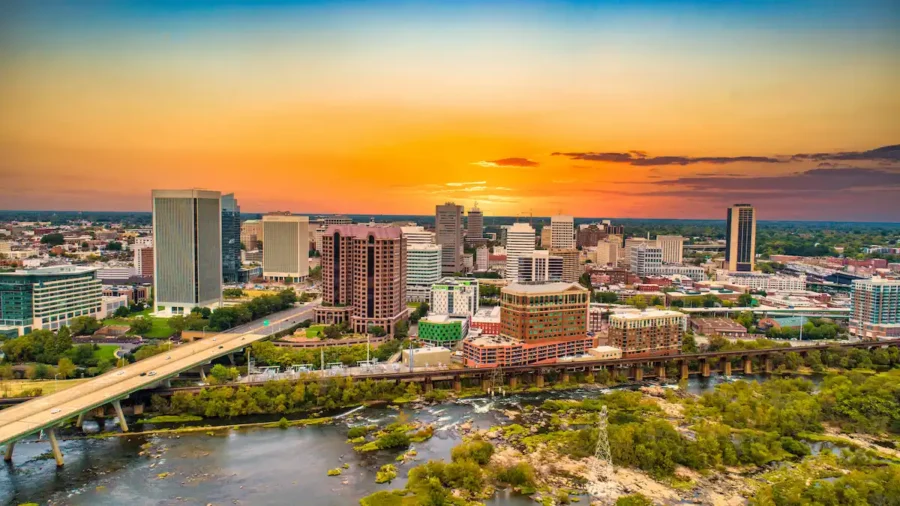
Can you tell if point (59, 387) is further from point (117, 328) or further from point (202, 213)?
point (202, 213)

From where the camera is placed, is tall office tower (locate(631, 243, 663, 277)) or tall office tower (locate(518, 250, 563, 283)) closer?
tall office tower (locate(518, 250, 563, 283))

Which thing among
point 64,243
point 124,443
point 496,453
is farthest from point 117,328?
point 64,243

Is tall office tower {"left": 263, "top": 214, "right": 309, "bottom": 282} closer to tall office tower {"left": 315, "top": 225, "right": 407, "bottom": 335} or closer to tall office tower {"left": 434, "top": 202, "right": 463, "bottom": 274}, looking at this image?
tall office tower {"left": 434, "top": 202, "right": 463, "bottom": 274}

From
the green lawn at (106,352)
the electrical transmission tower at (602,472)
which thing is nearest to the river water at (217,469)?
the electrical transmission tower at (602,472)

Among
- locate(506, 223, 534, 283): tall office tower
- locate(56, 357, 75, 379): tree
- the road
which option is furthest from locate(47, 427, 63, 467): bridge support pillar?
locate(506, 223, 534, 283): tall office tower

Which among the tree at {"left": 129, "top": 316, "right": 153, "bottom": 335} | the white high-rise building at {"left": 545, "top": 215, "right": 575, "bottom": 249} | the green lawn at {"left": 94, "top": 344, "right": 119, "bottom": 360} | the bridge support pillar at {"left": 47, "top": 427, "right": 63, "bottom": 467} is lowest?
the bridge support pillar at {"left": 47, "top": 427, "right": 63, "bottom": 467}

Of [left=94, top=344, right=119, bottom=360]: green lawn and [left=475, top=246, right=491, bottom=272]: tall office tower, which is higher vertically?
[left=475, top=246, right=491, bottom=272]: tall office tower

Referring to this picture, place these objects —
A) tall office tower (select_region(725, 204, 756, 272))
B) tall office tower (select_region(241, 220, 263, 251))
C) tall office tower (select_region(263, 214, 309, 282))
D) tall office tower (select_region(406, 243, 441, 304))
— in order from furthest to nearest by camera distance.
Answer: tall office tower (select_region(241, 220, 263, 251)) < tall office tower (select_region(725, 204, 756, 272)) < tall office tower (select_region(263, 214, 309, 282)) < tall office tower (select_region(406, 243, 441, 304))
